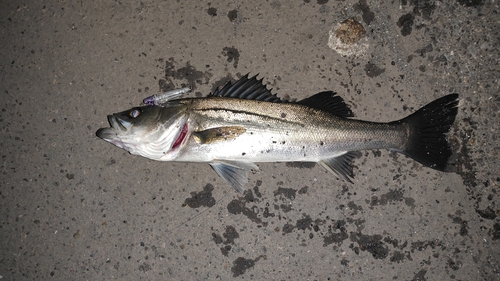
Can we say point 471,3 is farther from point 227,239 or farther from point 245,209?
point 227,239

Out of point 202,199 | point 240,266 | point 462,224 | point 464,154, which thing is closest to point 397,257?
point 462,224

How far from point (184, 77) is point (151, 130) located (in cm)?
82

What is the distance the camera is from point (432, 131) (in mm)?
3082

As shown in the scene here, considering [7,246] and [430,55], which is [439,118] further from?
[7,246]

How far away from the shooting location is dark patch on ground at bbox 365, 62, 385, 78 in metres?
3.45

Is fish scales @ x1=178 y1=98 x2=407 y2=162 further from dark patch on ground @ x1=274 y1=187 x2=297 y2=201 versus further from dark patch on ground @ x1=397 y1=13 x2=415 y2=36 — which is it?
dark patch on ground @ x1=397 y1=13 x2=415 y2=36

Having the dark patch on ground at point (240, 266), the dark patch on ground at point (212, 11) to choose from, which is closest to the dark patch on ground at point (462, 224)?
the dark patch on ground at point (240, 266)

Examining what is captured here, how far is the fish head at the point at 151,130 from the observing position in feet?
9.45

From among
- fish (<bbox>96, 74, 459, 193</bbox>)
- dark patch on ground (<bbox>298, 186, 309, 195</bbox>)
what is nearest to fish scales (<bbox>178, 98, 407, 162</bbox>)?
fish (<bbox>96, 74, 459, 193</bbox>)

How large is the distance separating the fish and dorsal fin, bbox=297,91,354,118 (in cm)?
1

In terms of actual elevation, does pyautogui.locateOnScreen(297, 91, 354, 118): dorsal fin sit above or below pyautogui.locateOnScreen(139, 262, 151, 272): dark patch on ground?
above

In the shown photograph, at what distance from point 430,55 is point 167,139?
9.66ft

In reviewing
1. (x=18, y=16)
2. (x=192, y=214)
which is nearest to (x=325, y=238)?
(x=192, y=214)

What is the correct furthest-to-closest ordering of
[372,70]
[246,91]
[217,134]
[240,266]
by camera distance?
[372,70], [240,266], [246,91], [217,134]
